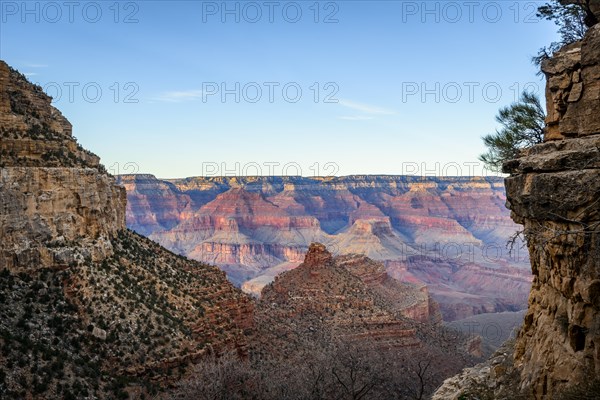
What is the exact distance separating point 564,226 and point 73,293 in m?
21.8

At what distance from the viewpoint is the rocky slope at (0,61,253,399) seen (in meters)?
21.5

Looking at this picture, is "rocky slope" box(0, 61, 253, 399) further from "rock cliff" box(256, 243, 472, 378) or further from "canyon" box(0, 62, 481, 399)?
"rock cliff" box(256, 243, 472, 378)

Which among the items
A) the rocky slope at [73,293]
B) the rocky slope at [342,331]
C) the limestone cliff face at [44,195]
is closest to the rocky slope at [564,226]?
the rocky slope at [342,331]

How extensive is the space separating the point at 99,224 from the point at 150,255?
18.2 ft

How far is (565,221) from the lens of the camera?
10172mm

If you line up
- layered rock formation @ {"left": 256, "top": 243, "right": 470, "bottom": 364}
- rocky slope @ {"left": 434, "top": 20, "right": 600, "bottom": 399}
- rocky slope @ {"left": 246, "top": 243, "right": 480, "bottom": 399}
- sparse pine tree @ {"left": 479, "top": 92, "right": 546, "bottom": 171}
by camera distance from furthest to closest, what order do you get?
layered rock formation @ {"left": 256, "top": 243, "right": 470, "bottom": 364}
rocky slope @ {"left": 246, "top": 243, "right": 480, "bottom": 399}
sparse pine tree @ {"left": 479, "top": 92, "right": 546, "bottom": 171}
rocky slope @ {"left": 434, "top": 20, "right": 600, "bottom": 399}

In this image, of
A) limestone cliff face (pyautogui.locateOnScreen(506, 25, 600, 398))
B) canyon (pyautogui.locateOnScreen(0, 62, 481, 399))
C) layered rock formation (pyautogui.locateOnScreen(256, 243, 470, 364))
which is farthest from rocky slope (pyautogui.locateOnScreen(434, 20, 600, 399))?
layered rock formation (pyautogui.locateOnScreen(256, 243, 470, 364))

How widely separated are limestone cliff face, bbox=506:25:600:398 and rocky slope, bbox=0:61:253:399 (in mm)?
16677

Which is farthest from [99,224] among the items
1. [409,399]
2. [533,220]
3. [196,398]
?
[533,220]

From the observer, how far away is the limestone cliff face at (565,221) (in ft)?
→ 31.5

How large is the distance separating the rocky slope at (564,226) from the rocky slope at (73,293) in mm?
16560

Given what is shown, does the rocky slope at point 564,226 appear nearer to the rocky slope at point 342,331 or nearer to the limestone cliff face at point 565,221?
the limestone cliff face at point 565,221

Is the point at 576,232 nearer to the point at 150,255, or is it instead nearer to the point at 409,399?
the point at 409,399

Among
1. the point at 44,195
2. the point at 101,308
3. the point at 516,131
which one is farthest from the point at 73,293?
the point at 516,131
